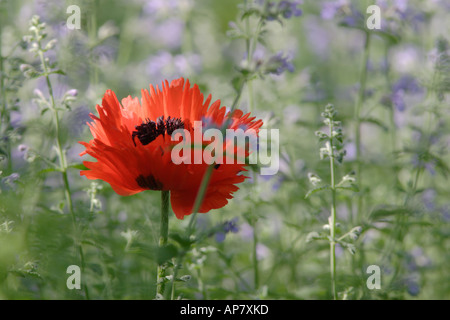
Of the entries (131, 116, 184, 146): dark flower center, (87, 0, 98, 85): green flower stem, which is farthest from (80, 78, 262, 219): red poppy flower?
(87, 0, 98, 85): green flower stem

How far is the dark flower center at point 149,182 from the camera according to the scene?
89 cm

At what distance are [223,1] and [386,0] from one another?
2813mm

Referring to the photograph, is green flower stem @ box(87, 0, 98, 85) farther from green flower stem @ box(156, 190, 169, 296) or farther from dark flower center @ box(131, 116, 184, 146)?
green flower stem @ box(156, 190, 169, 296)

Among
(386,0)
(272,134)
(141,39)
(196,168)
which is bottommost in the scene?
(196,168)

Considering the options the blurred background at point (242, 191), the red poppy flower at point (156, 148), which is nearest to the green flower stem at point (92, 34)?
the blurred background at point (242, 191)

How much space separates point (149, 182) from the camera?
2.94 ft

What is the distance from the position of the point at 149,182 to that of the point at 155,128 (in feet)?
0.46

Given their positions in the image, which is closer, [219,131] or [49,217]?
[219,131]

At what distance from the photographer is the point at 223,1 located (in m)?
4.65

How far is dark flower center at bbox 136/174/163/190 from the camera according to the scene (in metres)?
0.89

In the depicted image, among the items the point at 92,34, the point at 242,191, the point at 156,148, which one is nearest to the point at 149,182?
the point at 156,148

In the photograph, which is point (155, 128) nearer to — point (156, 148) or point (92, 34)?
point (156, 148)
